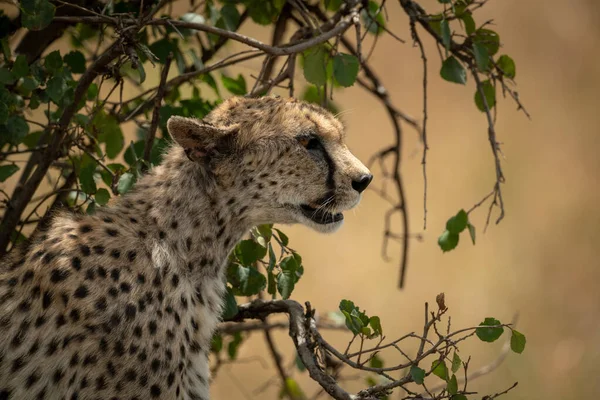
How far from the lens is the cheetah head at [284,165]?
2.69 metres

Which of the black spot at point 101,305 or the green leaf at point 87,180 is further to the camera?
the green leaf at point 87,180

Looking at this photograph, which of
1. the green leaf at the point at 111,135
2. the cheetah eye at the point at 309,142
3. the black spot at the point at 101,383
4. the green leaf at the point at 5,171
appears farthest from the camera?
the green leaf at the point at 111,135

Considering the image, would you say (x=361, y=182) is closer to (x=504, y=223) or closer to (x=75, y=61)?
(x=75, y=61)

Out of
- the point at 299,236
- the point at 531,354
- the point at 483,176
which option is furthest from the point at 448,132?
the point at 531,354

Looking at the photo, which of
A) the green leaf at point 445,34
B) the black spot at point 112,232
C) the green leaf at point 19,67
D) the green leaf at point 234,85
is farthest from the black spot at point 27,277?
the green leaf at point 445,34

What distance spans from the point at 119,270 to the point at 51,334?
24 centimetres

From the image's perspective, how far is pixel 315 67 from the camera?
2.82m

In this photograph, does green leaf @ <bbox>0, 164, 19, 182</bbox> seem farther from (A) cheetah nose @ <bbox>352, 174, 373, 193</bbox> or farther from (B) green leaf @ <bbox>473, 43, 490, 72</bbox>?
(B) green leaf @ <bbox>473, 43, 490, 72</bbox>

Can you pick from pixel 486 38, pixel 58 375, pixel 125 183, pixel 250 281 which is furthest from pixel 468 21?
pixel 58 375

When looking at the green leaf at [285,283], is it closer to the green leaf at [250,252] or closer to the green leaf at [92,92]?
the green leaf at [250,252]

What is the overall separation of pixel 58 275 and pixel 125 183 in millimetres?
359

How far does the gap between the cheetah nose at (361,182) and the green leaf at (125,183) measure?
0.64 meters

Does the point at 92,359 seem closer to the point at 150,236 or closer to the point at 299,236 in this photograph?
the point at 150,236

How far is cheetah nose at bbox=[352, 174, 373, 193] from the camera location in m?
2.67
